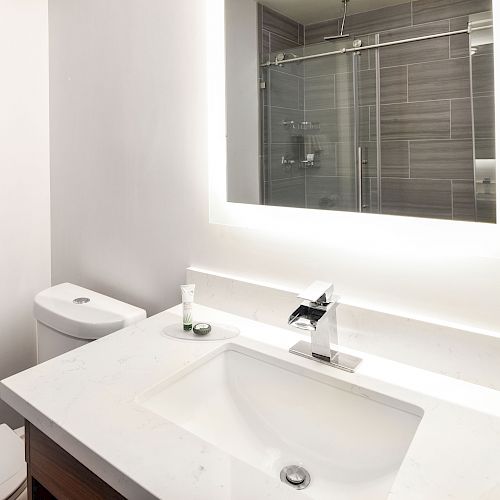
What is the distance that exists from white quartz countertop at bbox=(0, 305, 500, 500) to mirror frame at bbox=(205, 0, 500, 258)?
26 centimetres

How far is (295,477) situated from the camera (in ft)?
2.68

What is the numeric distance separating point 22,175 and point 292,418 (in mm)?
1346

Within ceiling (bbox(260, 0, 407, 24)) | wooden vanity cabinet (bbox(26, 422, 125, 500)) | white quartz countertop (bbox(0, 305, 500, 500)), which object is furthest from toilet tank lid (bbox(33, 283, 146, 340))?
ceiling (bbox(260, 0, 407, 24))

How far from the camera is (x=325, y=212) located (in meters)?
1.04

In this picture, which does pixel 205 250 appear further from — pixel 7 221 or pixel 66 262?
pixel 7 221

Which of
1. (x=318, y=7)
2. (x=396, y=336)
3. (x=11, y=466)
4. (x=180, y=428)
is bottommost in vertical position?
(x=11, y=466)

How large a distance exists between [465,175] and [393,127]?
175 millimetres

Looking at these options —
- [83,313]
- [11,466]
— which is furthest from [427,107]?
[11,466]

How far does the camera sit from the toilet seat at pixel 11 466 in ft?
3.78

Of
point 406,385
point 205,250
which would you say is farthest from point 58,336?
point 406,385

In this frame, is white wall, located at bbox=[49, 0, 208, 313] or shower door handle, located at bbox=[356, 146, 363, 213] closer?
shower door handle, located at bbox=[356, 146, 363, 213]

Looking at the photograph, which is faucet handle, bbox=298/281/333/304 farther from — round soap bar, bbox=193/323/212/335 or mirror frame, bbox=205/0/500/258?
round soap bar, bbox=193/323/212/335

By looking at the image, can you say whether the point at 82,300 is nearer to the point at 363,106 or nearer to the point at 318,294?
the point at 318,294

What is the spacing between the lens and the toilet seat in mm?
1151
